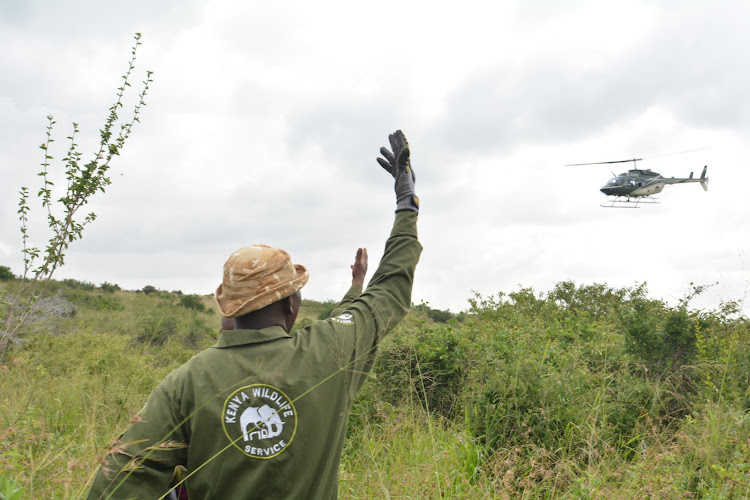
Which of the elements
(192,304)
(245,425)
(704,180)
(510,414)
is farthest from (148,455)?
(704,180)

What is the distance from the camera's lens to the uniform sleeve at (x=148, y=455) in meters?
1.73

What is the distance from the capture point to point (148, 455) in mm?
1754

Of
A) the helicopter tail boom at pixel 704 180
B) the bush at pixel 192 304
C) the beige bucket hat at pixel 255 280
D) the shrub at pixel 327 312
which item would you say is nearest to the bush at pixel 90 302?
the bush at pixel 192 304

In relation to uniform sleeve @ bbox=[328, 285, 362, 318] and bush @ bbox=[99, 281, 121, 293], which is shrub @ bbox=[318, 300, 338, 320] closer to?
uniform sleeve @ bbox=[328, 285, 362, 318]

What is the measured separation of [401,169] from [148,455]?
5.15ft

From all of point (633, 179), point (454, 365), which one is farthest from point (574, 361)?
point (633, 179)

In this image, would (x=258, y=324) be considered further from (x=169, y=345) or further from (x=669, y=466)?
(x=169, y=345)

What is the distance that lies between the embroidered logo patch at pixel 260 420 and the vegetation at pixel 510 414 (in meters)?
0.61

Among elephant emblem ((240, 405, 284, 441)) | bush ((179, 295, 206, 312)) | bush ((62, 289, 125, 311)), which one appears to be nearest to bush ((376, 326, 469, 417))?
elephant emblem ((240, 405, 284, 441))

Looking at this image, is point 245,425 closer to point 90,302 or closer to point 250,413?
point 250,413

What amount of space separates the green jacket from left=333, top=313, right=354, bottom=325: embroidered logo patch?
117 mm

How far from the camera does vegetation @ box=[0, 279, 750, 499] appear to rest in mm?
3490

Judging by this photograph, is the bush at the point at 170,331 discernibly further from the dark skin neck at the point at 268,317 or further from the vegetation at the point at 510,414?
the dark skin neck at the point at 268,317

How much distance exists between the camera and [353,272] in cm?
Result: 249
